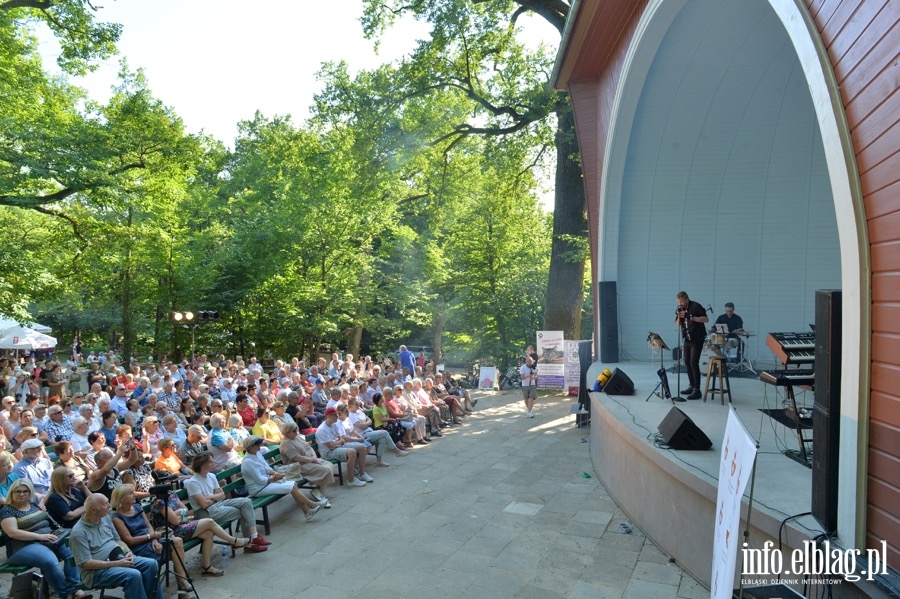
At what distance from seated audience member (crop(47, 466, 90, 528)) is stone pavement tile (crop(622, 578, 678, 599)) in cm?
485

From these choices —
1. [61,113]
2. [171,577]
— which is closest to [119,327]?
[61,113]

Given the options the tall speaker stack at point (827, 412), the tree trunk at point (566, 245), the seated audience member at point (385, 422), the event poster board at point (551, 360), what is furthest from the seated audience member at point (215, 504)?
the tree trunk at point (566, 245)

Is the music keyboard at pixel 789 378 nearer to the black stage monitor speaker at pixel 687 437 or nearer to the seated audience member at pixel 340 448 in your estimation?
the black stage monitor speaker at pixel 687 437

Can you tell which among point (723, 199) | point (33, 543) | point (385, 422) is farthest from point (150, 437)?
point (723, 199)

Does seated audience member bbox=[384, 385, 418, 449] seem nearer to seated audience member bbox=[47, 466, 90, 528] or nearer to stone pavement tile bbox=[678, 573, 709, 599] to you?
seated audience member bbox=[47, 466, 90, 528]

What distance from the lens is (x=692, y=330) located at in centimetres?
874

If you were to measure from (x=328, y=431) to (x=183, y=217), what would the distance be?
1564cm

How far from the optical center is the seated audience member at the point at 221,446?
770 cm

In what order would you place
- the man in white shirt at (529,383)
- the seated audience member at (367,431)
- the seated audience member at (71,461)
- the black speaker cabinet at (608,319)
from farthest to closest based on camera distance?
the man in white shirt at (529,383) → the black speaker cabinet at (608,319) → the seated audience member at (367,431) → the seated audience member at (71,461)

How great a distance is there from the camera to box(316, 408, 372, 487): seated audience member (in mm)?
8938

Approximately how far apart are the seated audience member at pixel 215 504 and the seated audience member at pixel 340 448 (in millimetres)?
2358

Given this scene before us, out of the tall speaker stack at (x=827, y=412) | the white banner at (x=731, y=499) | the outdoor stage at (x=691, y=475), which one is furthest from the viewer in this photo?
the outdoor stage at (x=691, y=475)

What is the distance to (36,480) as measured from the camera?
249 inches

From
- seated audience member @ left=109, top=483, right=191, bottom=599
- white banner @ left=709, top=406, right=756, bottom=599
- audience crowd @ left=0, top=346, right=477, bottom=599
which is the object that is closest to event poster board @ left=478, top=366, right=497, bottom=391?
audience crowd @ left=0, top=346, right=477, bottom=599
